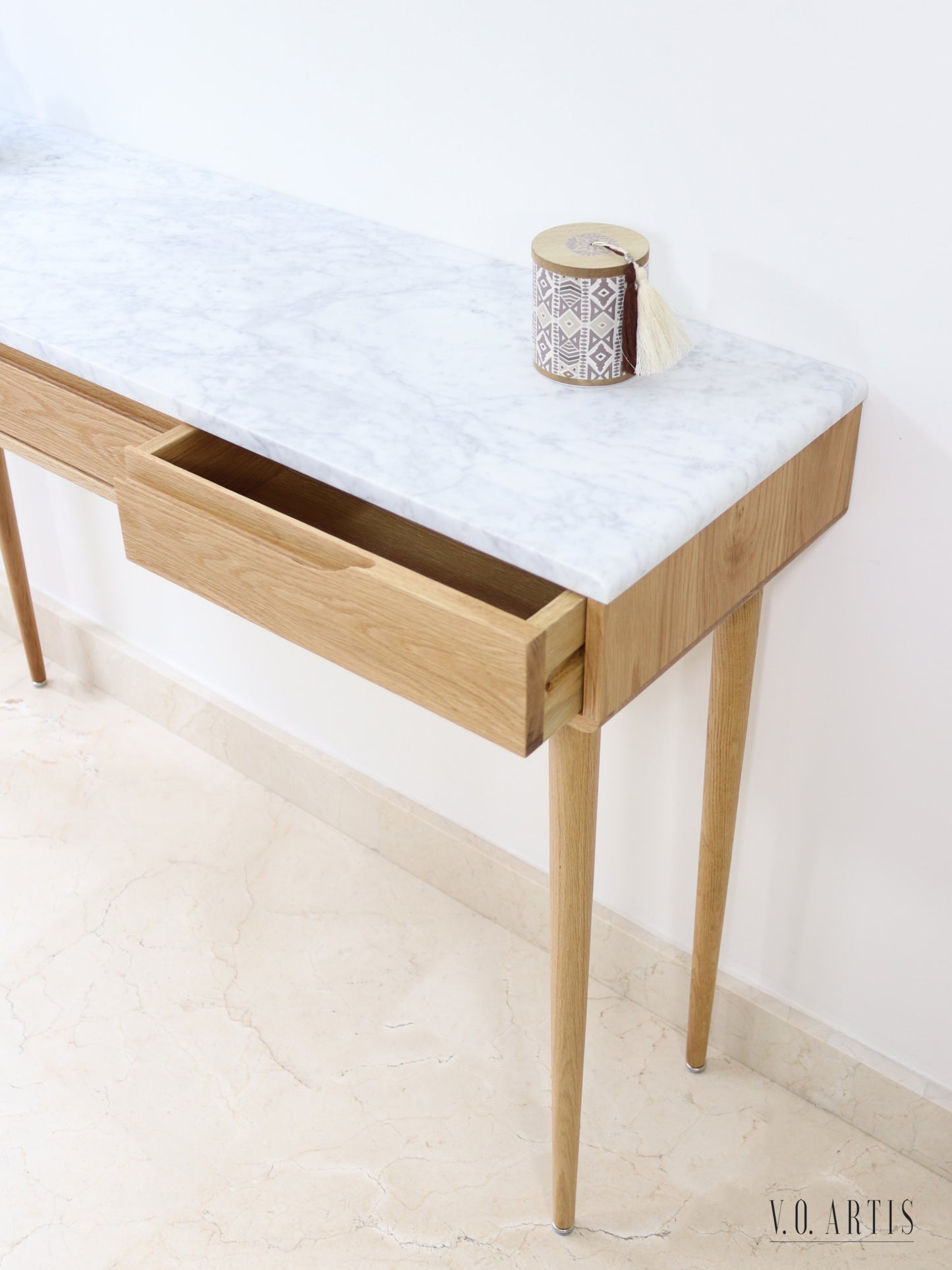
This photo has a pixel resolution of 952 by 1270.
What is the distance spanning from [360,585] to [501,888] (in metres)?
0.84

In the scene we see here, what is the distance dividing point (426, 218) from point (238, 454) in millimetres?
370

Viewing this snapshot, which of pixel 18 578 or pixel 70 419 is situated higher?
pixel 70 419

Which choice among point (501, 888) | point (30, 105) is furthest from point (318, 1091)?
point (30, 105)

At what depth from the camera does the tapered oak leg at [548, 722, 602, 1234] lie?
3.42 ft

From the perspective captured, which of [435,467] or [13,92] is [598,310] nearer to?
[435,467]

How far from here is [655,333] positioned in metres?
1.03

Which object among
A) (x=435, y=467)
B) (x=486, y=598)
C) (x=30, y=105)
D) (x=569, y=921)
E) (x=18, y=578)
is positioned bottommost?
(x=18, y=578)

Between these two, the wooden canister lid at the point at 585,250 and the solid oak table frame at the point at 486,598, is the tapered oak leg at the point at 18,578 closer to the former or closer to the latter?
the solid oak table frame at the point at 486,598

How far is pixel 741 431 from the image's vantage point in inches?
39.9

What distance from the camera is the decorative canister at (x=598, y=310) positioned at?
101 cm

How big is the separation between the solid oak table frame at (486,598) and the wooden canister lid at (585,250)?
21 cm

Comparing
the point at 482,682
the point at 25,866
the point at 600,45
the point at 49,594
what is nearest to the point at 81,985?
the point at 25,866

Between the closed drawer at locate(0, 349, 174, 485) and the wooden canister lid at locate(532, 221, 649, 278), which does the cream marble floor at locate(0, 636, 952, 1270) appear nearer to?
the closed drawer at locate(0, 349, 174, 485)

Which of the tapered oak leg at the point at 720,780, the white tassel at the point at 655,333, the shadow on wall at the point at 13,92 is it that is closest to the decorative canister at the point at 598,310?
the white tassel at the point at 655,333
